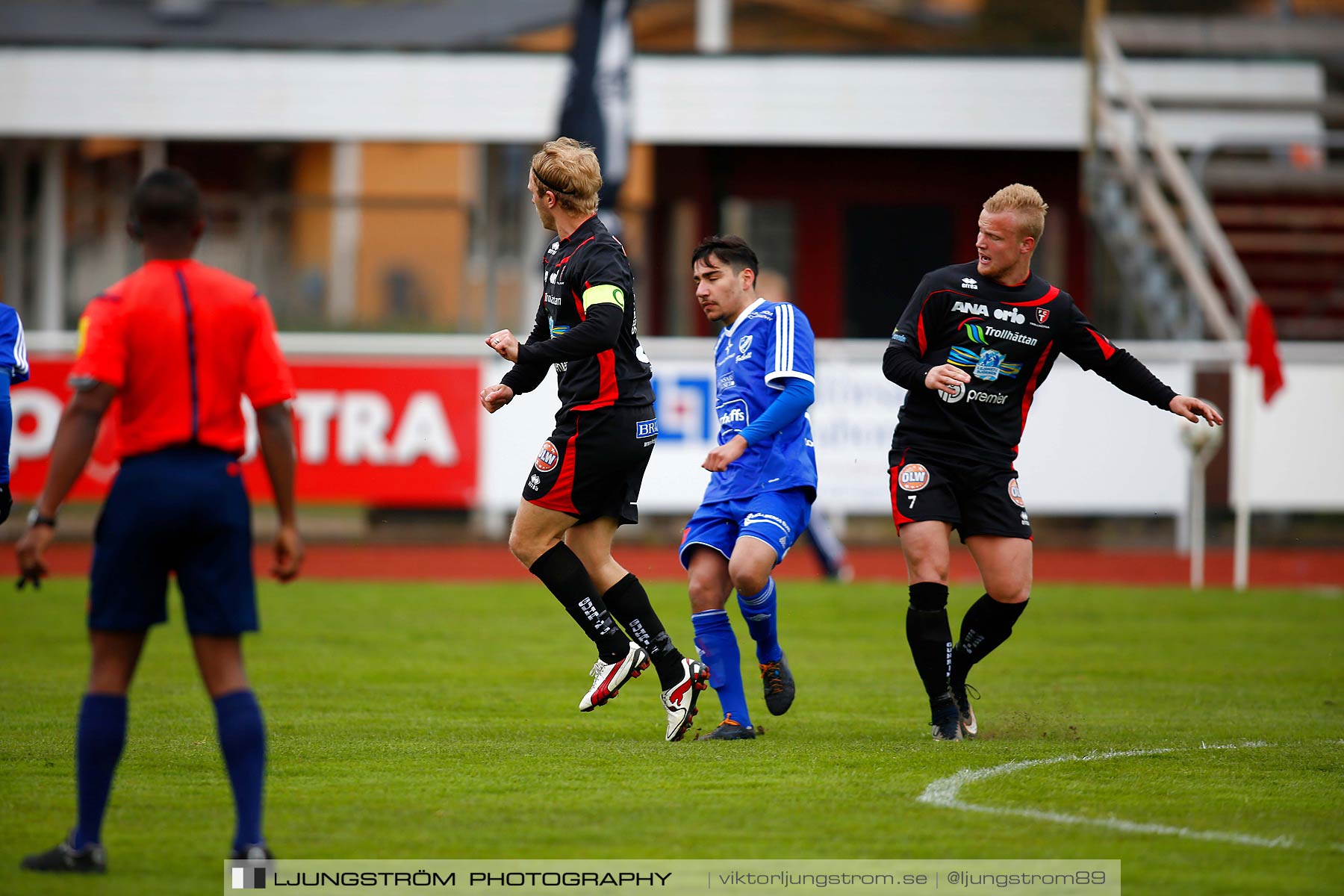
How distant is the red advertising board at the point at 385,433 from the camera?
1556cm

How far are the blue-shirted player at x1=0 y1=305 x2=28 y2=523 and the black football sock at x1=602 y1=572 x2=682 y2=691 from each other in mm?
2891

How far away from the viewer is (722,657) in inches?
261

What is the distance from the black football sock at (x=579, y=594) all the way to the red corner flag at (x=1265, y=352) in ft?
27.1

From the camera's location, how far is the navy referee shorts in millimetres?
4320

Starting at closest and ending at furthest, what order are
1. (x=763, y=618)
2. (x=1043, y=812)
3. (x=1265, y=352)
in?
(x=1043, y=812), (x=763, y=618), (x=1265, y=352)

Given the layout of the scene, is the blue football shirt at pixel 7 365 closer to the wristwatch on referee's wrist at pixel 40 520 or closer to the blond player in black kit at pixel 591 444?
the blond player in black kit at pixel 591 444

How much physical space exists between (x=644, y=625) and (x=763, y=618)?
0.50 m

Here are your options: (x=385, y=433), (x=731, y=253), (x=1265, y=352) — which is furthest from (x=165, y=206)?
(x=385, y=433)

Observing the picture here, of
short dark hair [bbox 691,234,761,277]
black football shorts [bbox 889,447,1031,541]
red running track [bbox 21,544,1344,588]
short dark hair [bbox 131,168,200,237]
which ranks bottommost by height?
red running track [bbox 21,544,1344,588]

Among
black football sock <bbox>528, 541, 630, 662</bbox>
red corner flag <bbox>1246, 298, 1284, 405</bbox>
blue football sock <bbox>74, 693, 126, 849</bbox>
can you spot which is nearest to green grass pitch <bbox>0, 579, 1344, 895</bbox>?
blue football sock <bbox>74, 693, 126, 849</bbox>

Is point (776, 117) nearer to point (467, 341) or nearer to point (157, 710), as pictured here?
point (467, 341)

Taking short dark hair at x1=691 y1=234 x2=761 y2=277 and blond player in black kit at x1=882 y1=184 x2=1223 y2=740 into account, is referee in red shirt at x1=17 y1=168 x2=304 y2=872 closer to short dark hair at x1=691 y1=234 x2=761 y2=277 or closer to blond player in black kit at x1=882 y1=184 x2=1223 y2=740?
short dark hair at x1=691 y1=234 x2=761 y2=277

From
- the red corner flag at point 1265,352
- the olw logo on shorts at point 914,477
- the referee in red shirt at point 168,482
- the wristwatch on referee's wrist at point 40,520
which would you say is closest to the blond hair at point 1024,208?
the olw logo on shorts at point 914,477

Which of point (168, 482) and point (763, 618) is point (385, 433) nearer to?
point (763, 618)
